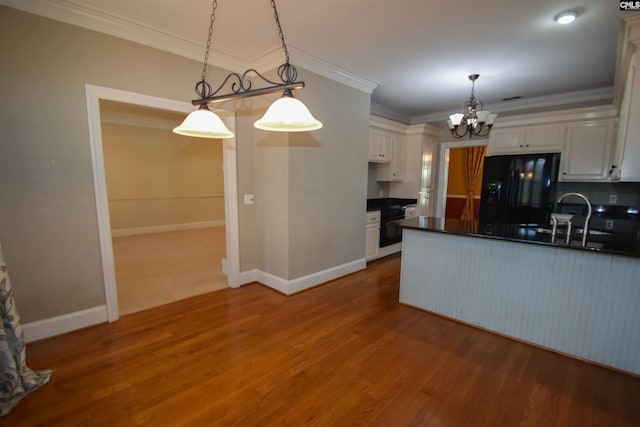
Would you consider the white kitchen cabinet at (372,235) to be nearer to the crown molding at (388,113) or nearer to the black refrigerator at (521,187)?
the black refrigerator at (521,187)

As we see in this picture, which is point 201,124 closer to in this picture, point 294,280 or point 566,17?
point 294,280

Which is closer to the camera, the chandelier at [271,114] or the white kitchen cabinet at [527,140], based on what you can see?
the chandelier at [271,114]

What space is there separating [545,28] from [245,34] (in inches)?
110

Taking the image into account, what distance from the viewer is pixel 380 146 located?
16.9ft

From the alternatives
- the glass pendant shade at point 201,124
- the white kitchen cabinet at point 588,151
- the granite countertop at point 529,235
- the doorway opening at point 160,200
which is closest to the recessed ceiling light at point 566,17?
the granite countertop at point 529,235

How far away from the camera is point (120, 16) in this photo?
2.44 metres

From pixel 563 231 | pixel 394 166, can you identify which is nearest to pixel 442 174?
pixel 394 166

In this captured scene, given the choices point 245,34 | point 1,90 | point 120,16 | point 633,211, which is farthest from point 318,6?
point 633,211

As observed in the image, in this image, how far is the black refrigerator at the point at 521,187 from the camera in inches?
167

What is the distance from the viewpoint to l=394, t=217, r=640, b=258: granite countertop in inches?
81.5

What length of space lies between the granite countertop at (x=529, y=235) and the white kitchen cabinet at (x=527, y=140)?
2332mm

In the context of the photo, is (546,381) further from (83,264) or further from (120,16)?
(120,16)

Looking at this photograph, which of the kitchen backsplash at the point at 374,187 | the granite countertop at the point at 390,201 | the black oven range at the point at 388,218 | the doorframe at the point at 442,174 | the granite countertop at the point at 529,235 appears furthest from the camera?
the doorframe at the point at 442,174

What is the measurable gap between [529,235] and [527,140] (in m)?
2.92
